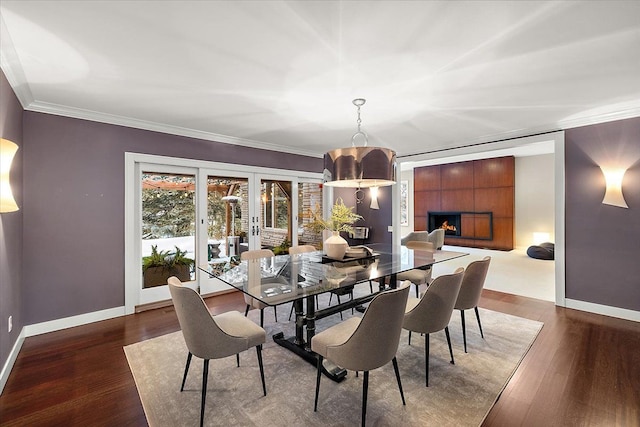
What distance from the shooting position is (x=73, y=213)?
3303 mm

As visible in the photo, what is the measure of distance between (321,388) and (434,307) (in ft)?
3.40

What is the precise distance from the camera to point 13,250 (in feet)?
8.76

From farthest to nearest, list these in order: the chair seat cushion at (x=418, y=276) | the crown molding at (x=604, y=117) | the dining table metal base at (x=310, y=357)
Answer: the chair seat cushion at (x=418, y=276), the crown molding at (x=604, y=117), the dining table metal base at (x=310, y=357)

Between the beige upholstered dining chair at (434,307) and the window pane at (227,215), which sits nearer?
the beige upholstered dining chair at (434,307)

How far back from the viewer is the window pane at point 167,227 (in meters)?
3.94

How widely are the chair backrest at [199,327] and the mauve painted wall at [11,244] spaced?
1631mm

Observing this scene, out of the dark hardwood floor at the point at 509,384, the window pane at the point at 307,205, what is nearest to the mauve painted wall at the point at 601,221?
the dark hardwood floor at the point at 509,384

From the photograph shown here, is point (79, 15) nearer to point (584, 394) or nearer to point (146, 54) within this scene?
point (146, 54)

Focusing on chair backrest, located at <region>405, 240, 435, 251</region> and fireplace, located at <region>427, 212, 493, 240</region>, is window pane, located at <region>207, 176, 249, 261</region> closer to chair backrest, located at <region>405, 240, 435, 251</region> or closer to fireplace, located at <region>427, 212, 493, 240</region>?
chair backrest, located at <region>405, 240, 435, 251</region>

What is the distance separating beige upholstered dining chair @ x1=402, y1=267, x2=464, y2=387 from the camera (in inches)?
84.0

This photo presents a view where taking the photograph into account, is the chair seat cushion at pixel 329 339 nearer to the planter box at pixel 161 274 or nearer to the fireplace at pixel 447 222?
the planter box at pixel 161 274

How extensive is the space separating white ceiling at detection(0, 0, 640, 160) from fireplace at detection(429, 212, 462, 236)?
5.82 m

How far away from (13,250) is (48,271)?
569 mm

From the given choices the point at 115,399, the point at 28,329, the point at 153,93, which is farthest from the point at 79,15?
the point at 28,329
